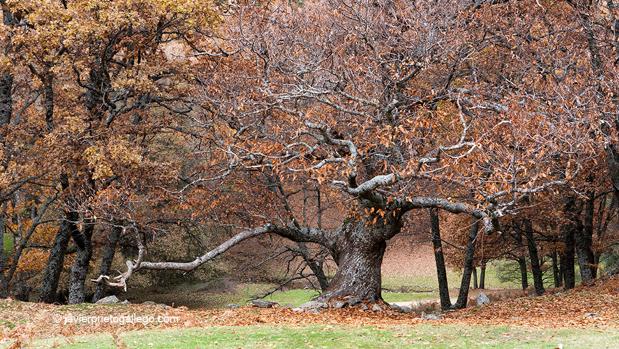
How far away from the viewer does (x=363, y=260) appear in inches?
785

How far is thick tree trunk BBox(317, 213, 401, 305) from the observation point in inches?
777

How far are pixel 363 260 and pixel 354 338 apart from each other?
8.11 metres

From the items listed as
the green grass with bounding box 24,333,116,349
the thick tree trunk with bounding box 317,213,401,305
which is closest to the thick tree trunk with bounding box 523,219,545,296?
the thick tree trunk with bounding box 317,213,401,305

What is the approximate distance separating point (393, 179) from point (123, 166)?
9.90 metres

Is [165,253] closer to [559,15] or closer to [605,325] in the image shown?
[559,15]

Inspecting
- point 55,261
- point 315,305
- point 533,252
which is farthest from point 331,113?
point 533,252

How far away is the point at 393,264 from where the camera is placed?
56.1 m

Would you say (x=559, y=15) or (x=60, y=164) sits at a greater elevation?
(x=559, y=15)

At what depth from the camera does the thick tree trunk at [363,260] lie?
777 inches

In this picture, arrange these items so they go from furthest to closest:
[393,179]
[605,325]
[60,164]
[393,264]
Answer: [393,264]
[60,164]
[393,179]
[605,325]

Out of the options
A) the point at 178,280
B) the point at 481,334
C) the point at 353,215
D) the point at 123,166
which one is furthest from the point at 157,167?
the point at 178,280

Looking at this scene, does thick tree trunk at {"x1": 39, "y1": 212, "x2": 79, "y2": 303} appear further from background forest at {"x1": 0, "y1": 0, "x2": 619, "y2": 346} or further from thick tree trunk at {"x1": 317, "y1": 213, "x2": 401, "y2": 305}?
thick tree trunk at {"x1": 317, "y1": 213, "x2": 401, "y2": 305}

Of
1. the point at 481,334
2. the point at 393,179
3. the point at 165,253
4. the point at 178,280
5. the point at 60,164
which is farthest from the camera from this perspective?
the point at 178,280

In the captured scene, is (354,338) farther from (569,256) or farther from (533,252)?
(569,256)
